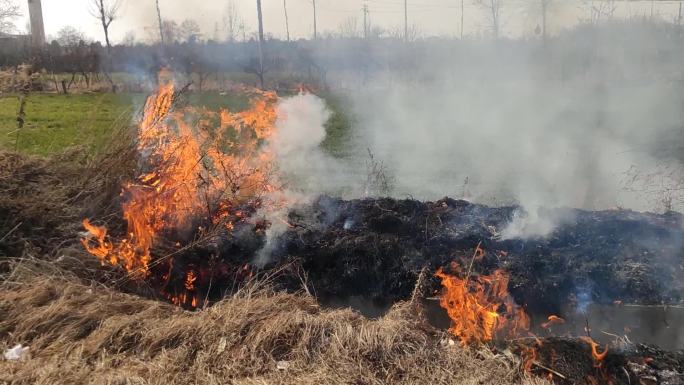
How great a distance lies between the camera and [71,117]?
50.1 feet

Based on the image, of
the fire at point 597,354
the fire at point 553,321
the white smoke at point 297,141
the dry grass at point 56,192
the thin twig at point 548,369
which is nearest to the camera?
the thin twig at point 548,369

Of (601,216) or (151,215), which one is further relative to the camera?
(601,216)

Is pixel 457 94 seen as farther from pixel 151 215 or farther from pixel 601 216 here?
pixel 151 215

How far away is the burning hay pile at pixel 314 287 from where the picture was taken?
11.7ft

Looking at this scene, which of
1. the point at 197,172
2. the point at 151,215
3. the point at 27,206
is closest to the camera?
the point at 27,206

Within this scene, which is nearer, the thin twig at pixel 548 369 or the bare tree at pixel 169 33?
the thin twig at pixel 548 369

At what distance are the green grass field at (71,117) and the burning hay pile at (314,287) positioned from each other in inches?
51.4

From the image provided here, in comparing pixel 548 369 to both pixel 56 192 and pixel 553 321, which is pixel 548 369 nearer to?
pixel 553 321

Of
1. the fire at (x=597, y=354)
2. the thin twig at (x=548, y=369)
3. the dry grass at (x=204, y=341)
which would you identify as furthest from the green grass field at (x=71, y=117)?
the fire at (x=597, y=354)

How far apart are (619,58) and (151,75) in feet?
39.0

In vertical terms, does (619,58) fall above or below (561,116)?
above

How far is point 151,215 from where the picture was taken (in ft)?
18.8

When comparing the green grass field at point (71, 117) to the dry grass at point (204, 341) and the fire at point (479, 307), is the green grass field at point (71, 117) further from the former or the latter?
the fire at point (479, 307)

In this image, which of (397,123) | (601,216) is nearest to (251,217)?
(601,216)
